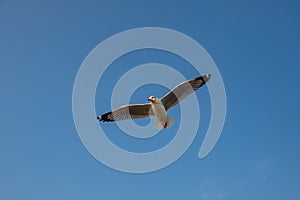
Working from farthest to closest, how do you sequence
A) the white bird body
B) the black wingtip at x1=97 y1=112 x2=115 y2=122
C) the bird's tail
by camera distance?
the black wingtip at x1=97 y1=112 x2=115 y2=122 < the bird's tail < the white bird body

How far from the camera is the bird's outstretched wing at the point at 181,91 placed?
1069 centimetres

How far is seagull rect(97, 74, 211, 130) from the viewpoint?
424 inches

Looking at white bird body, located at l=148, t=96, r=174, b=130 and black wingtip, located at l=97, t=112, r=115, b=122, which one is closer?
white bird body, located at l=148, t=96, r=174, b=130

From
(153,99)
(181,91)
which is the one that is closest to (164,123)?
(153,99)

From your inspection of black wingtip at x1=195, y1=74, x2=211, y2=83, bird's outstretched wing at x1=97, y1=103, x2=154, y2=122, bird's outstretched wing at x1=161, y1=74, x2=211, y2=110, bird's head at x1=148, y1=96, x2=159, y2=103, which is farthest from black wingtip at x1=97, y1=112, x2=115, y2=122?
black wingtip at x1=195, y1=74, x2=211, y2=83

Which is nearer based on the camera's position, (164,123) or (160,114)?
(160,114)

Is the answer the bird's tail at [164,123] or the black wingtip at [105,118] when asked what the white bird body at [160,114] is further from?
the black wingtip at [105,118]

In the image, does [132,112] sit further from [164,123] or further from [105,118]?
[105,118]

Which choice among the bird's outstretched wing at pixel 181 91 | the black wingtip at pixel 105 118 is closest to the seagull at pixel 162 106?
the bird's outstretched wing at pixel 181 91

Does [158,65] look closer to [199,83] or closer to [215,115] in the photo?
[199,83]

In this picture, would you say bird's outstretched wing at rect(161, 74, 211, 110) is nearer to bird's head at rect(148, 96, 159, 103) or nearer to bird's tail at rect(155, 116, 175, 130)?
bird's head at rect(148, 96, 159, 103)

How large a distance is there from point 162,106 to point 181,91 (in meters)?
0.62

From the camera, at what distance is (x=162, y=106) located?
10984 mm

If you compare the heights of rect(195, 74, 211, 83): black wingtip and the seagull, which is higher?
rect(195, 74, 211, 83): black wingtip
